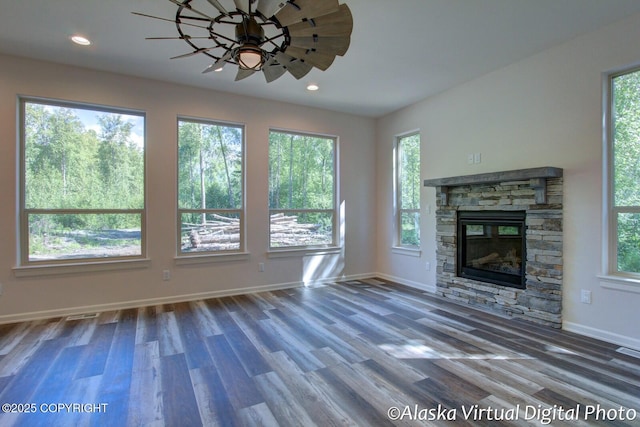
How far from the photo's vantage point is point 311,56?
7.32 feet

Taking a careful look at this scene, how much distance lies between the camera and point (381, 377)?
2340 mm

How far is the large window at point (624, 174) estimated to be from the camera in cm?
288

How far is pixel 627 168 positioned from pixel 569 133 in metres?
0.58

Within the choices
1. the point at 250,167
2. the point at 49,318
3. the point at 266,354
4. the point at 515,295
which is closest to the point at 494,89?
the point at 515,295

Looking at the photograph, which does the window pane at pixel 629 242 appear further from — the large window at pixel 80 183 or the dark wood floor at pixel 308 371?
the large window at pixel 80 183

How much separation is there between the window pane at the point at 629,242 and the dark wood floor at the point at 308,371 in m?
0.74

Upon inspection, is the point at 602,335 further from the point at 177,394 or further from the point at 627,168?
the point at 177,394

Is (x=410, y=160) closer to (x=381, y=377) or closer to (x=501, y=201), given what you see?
(x=501, y=201)

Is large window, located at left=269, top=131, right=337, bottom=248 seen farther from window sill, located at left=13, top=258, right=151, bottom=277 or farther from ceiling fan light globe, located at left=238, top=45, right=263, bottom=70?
ceiling fan light globe, located at left=238, top=45, right=263, bottom=70

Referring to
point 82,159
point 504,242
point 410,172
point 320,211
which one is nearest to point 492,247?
point 504,242

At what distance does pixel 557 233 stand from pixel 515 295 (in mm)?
827

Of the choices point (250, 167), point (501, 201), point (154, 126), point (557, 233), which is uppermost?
point (154, 126)

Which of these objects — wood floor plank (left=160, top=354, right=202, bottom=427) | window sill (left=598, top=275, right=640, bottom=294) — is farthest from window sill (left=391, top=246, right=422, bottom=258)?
wood floor plank (left=160, top=354, right=202, bottom=427)

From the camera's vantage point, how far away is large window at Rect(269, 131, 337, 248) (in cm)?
504
